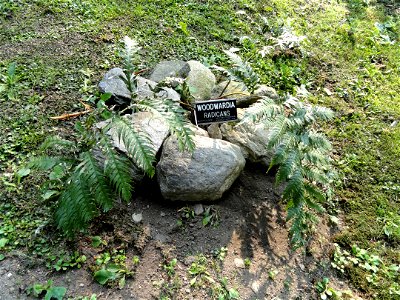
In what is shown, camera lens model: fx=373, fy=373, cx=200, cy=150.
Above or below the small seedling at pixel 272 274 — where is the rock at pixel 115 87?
above

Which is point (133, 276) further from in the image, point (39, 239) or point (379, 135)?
point (379, 135)

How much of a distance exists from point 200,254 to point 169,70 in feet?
7.20

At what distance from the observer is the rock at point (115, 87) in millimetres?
3781

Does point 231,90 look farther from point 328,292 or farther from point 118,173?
point 328,292

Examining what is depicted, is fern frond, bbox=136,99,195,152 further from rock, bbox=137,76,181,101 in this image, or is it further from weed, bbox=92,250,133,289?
weed, bbox=92,250,133,289

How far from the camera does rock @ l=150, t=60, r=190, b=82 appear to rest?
14.0ft

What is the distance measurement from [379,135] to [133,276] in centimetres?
336

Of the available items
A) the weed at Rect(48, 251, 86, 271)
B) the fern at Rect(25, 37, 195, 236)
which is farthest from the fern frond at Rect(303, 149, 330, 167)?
the weed at Rect(48, 251, 86, 271)

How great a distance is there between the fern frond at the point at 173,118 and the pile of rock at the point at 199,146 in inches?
5.9

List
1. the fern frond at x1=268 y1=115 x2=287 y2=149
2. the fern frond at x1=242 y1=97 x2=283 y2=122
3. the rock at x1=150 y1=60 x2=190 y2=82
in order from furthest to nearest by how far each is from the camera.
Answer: the rock at x1=150 y1=60 x2=190 y2=82, the fern frond at x1=242 y1=97 x2=283 y2=122, the fern frond at x1=268 y1=115 x2=287 y2=149

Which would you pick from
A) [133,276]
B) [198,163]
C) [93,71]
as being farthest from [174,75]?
[133,276]

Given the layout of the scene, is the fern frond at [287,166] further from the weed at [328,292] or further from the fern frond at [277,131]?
the weed at [328,292]

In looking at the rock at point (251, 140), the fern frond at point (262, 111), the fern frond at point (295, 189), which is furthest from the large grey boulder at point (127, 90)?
the fern frond at point (295, 189)

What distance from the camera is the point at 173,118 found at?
303 centimetres
